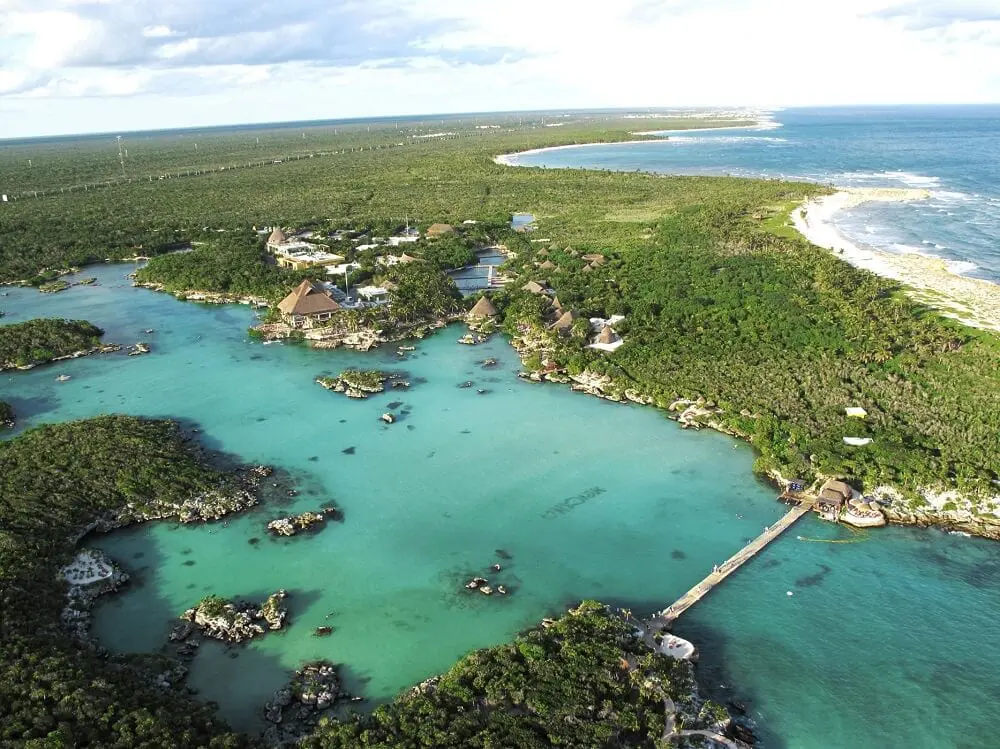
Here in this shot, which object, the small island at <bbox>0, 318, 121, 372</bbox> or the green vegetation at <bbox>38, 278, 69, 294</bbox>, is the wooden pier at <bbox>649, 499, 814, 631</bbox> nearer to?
the small island at <bbox>0, 318, 121, 372</bbox>

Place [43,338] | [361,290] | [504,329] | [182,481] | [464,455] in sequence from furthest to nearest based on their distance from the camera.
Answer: [361,290]
[504,329]
[43,338]
[464,455]
[182,481]

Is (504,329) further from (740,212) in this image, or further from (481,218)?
(740,212)

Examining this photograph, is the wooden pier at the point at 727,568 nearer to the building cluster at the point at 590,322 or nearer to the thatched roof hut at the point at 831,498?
the thatched roof hut at the point at 831,498

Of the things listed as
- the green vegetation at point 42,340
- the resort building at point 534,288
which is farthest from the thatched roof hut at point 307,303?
the resort building at point 534,288

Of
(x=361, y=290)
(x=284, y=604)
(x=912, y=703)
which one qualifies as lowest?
(x=912, y=703)

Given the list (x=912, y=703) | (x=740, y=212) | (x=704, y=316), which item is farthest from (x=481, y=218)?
(x=912, y=703)

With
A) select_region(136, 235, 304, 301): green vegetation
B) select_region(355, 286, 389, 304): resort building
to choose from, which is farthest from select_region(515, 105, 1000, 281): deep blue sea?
select_region(136, 235, 304, 301): green vegetation
